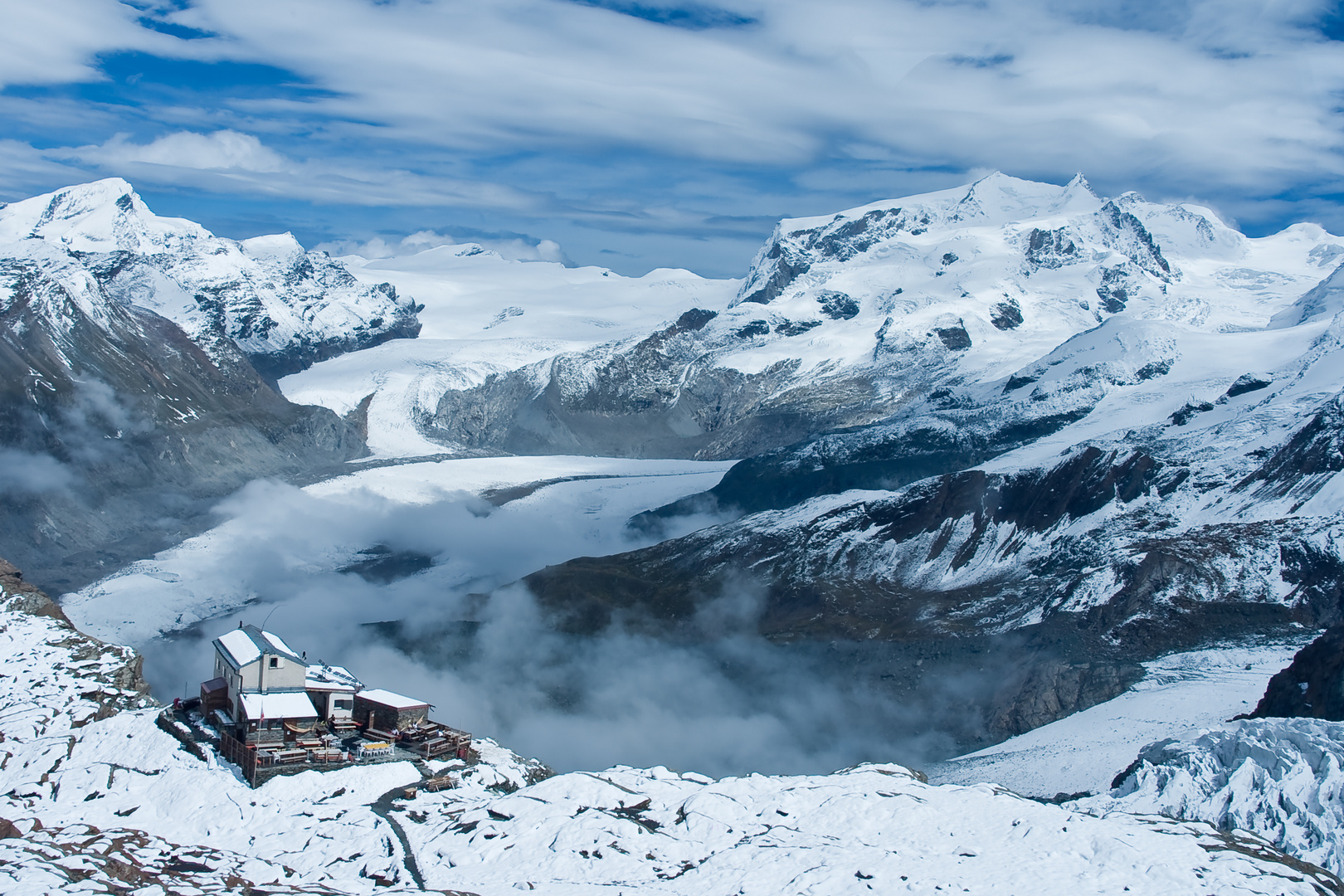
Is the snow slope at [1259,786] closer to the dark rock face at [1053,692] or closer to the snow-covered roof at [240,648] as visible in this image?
the snow-covered roof at [240,648]

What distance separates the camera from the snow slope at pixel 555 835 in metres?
40.2

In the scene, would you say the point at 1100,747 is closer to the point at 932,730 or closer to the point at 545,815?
the point at 932,730

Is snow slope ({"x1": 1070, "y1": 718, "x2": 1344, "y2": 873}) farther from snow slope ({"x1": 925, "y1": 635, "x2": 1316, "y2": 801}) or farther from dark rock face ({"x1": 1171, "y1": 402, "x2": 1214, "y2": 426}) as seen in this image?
dark rock face ({"x1": 1171, "y1": 402, "x2": 1214, "y2": 426})

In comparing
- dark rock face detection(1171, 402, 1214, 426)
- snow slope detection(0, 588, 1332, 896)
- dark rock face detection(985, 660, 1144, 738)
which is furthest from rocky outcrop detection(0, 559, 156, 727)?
dark rock face detection(1171, 402, 1214, 426)

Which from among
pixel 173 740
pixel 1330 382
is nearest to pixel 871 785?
pixel 173 740

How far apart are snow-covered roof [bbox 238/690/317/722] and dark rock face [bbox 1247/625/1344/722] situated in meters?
71.8

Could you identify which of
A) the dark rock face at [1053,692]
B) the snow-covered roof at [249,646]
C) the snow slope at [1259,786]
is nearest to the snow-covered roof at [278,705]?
the snow-covered roof at [249,646]

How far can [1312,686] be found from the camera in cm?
9162

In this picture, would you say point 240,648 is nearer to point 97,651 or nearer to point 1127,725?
point 97,651

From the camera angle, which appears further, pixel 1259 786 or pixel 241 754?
pixel 1259 786

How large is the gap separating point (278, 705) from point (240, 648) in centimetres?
516

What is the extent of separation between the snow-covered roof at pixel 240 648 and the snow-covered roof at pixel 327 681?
315cm

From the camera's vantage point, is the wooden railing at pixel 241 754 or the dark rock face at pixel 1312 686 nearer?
the wooden railing at pixel 241 754

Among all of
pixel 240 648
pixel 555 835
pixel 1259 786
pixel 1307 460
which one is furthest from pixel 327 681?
pixel 1307 460
